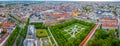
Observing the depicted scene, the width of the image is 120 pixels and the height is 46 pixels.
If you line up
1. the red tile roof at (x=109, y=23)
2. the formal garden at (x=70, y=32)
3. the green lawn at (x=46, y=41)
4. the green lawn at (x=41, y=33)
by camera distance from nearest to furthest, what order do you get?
the formal garden at (x=70, y=32)
the green lawn at (x=46, y=41)
the green lawn at (x=41, y=33)
the red tile roof at (x=109, y=23)

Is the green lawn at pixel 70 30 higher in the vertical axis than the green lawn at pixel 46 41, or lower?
lower

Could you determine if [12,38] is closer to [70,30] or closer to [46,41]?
[46,41]

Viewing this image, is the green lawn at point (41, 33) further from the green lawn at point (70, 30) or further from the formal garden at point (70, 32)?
the green lawn at point (70, 30)

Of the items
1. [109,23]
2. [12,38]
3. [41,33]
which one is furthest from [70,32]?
[109,23]

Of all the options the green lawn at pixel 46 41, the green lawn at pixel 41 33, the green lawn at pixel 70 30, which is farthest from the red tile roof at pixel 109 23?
the green lawn at pixel 46 41

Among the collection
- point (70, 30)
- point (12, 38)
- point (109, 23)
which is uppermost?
point (12, 38)

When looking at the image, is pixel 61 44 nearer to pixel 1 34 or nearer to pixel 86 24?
pixel 1 34

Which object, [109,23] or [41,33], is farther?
[109,23]

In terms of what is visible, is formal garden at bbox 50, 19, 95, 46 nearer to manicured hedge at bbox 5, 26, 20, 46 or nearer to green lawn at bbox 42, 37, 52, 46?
green lawn at bbox 42, 37, 52, 46
